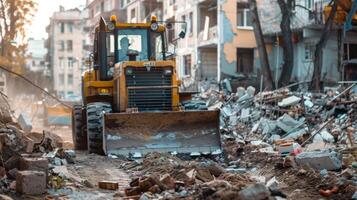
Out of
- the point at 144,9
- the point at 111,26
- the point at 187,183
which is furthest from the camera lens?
the point at 144,9

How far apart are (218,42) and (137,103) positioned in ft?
76.9

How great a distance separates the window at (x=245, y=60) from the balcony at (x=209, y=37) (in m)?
1.81

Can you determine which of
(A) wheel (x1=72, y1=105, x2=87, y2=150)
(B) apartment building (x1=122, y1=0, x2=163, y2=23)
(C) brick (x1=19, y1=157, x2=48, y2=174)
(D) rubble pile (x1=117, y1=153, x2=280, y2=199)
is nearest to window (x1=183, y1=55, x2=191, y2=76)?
(B) apartment building (x1=122, y1=0, x2=163, y2=23)

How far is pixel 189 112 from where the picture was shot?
13.7m

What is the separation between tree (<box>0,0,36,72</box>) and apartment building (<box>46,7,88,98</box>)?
60.9 m

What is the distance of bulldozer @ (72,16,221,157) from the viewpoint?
44.2 ft

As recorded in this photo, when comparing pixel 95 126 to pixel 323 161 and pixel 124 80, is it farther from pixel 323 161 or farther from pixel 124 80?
pixel 323 161

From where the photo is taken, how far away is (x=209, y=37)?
38250 millimetres

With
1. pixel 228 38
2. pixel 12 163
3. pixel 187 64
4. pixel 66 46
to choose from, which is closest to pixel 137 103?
pixel 12 163

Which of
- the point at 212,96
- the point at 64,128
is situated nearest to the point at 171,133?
the point at 212,96

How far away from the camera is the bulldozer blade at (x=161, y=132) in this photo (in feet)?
43.9

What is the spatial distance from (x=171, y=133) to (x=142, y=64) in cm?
184

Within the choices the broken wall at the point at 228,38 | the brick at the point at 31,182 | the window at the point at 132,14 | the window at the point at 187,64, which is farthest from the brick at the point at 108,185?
the window at the point at 132,14

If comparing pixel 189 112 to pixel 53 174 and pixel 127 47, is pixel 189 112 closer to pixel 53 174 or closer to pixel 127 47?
pixel 127 47
